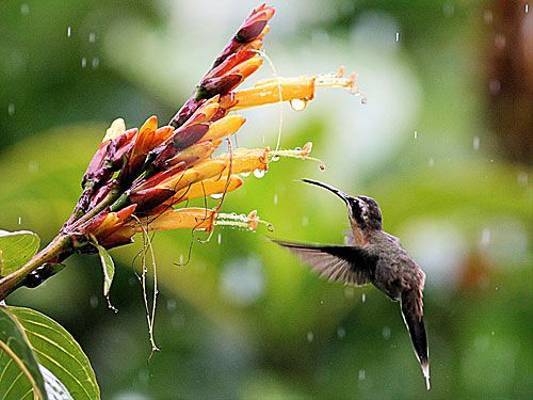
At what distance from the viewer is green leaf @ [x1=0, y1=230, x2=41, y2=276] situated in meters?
0.91

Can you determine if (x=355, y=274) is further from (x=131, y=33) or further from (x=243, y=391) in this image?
(x=131, y=33)

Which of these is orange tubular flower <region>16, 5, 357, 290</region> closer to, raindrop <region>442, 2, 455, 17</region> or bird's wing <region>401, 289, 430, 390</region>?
bird's wing <region>401, 289, 430, 390</region>

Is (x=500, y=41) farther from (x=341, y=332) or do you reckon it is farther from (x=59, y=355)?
(x=59, y=355)

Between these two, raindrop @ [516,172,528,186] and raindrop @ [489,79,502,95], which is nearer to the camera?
raindrop @ [516,172,528,186]

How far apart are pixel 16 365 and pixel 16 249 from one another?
0.10 meters

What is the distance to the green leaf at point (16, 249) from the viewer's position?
91 centimetres

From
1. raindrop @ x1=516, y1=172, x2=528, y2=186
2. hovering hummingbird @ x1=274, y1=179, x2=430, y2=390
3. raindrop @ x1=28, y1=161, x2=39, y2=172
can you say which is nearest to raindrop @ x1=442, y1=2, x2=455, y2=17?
raindrop @ x1=516, y1=172, x2=528, y2=186

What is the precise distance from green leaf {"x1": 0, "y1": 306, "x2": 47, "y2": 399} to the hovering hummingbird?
1.41 ft

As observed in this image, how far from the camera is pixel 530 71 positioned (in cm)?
320

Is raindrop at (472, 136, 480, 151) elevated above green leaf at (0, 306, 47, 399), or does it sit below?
below

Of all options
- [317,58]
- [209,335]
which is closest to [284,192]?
[209,335]

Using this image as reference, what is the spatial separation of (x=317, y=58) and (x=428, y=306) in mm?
730

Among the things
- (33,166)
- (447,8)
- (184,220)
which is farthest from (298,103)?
(447,8)

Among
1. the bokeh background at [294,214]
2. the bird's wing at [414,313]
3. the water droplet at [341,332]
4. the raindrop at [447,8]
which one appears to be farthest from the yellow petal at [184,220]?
the raindrop at [447,8]
